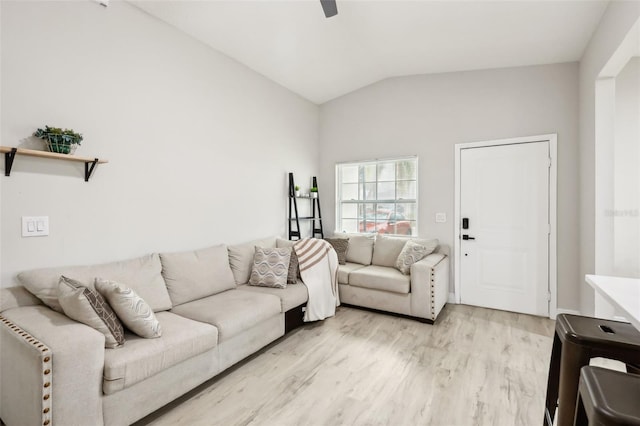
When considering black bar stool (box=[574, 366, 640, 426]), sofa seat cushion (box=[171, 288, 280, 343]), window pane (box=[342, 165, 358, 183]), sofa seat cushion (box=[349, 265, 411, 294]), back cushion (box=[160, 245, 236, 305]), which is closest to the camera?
black bar stool (box=[574, 366, 640, 426])

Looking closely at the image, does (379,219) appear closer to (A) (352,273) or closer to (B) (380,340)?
(A) (352,273)

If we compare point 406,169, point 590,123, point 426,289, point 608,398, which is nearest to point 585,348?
point 608,398

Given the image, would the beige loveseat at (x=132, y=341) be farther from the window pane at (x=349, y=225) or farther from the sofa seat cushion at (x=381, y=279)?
the window pane at (x=349, y=225)

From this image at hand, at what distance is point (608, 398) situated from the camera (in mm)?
918

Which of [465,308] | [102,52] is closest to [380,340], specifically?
[465,308]

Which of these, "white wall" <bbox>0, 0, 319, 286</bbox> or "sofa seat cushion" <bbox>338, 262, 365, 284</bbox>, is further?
"sofa seat cushion" <bbox>338, 262, 365, 284</bbox>

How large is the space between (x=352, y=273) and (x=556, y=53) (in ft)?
10.5

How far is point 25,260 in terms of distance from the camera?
2.02 m

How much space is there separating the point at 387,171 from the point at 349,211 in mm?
855

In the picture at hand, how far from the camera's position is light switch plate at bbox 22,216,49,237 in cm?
201

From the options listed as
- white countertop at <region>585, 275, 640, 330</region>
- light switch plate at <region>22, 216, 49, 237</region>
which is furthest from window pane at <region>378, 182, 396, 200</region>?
light switch plate at <region>22, 216, 49, 237</region>

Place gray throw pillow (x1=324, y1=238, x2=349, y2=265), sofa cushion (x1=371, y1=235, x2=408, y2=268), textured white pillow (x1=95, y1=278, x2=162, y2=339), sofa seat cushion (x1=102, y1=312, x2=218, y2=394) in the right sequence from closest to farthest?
sofa seat cushion (x1=102, y1=312, x2=218, y2=394), textured white pillow (x1=95, y1=278, x2=162, y2=339), sofa cushion (x1=371, y1=235, x2=408, y2=268), gray throw pillow (x1=324, y1=238, x2=349, y2=265)

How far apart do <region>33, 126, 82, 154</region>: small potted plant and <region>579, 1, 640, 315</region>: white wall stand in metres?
3.75

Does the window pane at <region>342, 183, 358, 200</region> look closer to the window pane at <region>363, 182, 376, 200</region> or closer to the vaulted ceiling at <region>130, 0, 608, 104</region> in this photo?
the window pane at <region>363, 182, 376, 200</region>
